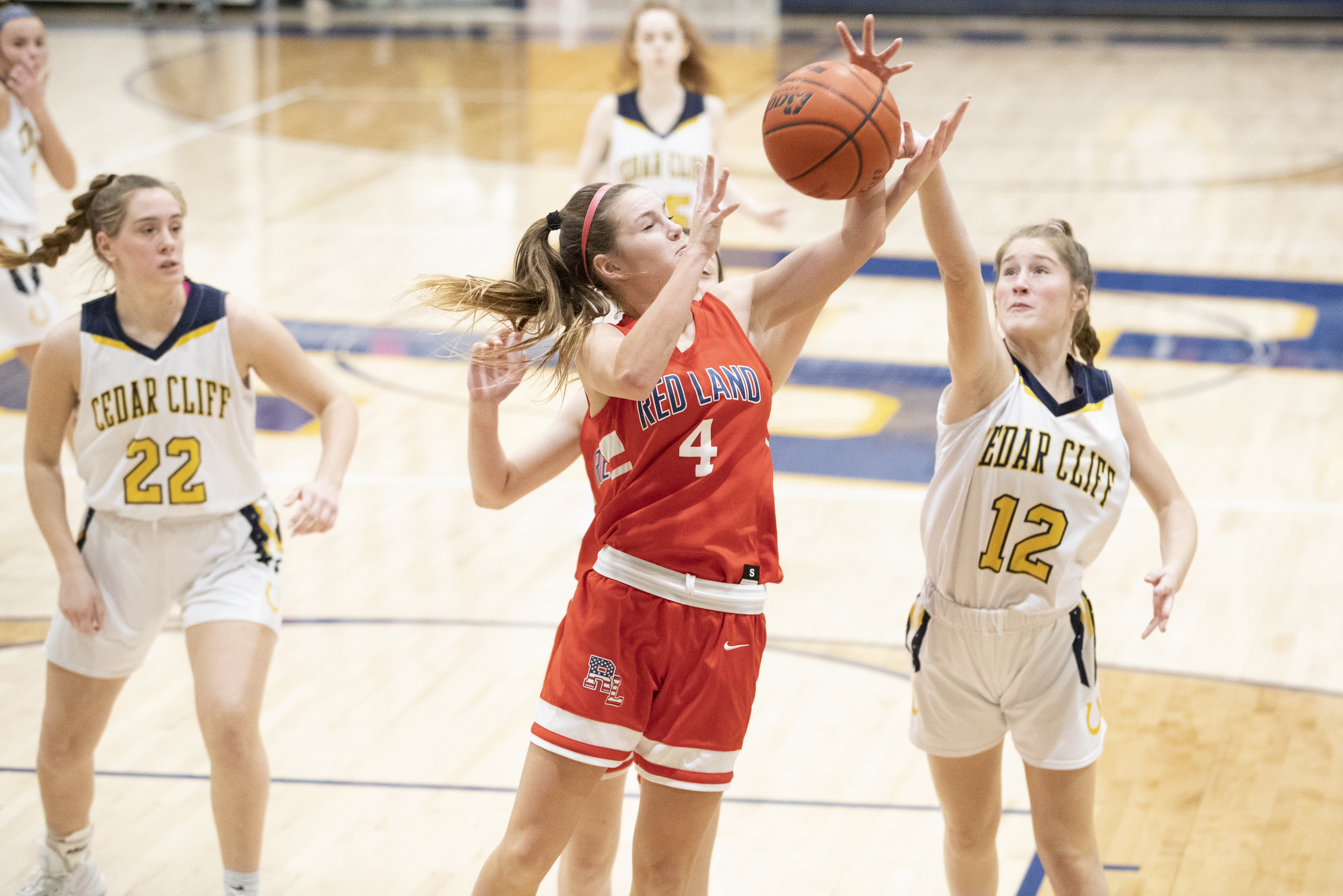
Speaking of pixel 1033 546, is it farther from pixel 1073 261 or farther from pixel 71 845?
pixel 71 845

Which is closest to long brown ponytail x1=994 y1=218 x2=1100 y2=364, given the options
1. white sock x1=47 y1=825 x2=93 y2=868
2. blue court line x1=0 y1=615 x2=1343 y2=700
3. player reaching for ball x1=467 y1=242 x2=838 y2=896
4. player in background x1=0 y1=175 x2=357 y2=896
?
player reaching for ball x1=467 y1=242 x2=838 y2=896

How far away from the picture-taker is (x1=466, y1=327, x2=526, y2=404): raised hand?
3148 millimetres

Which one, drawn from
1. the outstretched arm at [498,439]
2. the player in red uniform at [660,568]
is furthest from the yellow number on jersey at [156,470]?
the player in red uniform at [660,568]

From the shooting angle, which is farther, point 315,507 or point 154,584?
point 154,584

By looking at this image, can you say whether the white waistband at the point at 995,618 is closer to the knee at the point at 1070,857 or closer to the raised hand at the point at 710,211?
the knee at the point at 1070,857

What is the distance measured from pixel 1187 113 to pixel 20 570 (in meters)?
14.0

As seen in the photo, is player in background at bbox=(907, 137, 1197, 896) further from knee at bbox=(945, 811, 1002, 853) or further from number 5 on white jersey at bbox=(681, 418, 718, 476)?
number 5 on white jersey at bbox=(681, 418, 718, 476)

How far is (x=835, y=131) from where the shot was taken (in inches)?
122

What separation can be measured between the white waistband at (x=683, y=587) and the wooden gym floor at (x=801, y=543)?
1476 mm

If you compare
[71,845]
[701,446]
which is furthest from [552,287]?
[71,845]

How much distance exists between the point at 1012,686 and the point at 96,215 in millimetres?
2520

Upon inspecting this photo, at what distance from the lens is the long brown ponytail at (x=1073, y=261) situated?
3.54 m

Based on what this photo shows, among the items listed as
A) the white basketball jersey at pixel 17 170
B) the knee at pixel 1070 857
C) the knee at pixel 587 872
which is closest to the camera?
the knee at pixel 1070 857

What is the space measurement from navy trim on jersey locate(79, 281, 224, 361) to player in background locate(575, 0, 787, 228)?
11.4ft
